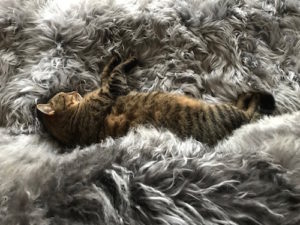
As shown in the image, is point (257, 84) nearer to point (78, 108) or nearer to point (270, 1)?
point (270, 1)

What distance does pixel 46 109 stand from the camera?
103 cm

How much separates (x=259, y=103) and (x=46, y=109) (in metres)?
0.49

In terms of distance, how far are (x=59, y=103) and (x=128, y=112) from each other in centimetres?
17

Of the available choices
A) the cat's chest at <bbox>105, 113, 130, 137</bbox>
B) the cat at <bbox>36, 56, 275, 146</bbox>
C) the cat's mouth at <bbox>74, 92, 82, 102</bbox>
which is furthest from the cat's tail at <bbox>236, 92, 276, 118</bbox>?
the cat's mouth at <bbox>74, 92, 82, 102</bbox>

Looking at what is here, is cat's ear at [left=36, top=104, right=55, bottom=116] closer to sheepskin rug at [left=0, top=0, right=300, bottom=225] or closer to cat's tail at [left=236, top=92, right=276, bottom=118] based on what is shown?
sheepskin rug at [left=0, top=0, right=300, bottom=225]

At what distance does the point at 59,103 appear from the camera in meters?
1.06

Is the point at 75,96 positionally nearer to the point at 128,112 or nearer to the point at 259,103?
the point at 128,112

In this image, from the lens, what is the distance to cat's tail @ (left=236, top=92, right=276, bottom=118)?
1.00m

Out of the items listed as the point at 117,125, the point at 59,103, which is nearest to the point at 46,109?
the point at 59,103

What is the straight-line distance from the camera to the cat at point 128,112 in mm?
943

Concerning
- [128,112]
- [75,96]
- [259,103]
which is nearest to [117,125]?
[128,112]

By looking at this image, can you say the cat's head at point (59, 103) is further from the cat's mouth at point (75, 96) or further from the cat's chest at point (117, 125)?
the cat's chest at point (117, 125)

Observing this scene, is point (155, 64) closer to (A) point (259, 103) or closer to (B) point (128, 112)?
(B) point (128, 112)

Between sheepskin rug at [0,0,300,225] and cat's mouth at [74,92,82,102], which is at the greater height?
sheepskin rug at [0,0,300,225]
